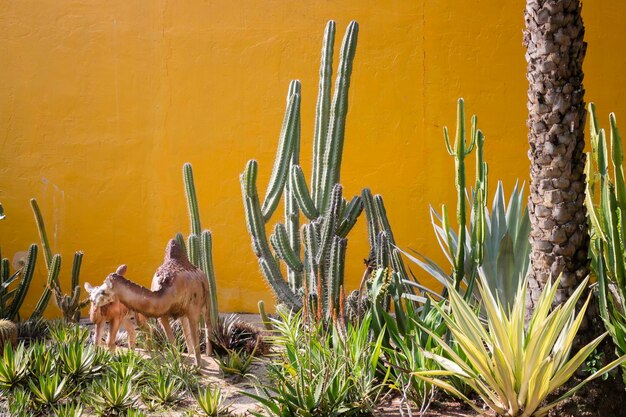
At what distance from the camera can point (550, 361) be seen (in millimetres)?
3818

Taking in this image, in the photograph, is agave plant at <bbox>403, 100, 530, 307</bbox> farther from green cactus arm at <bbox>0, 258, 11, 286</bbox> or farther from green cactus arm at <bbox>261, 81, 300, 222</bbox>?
green cactus arm at <bbox>0, 258, 11, 286</bbox>

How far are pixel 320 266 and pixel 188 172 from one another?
129 centimetres

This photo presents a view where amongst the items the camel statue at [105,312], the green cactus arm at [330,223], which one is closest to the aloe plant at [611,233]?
the green cactus arm at [330,223]

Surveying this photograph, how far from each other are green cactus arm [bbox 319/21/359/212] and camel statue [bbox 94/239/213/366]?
1.17 m

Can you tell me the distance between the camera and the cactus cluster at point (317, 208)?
18.4 feet

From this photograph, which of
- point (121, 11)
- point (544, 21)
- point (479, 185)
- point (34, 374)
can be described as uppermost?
point (121, 11)

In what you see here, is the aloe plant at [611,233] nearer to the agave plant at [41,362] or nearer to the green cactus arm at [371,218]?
the green cactus arm at [371,218]

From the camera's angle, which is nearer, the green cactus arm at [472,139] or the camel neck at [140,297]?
the green cactus arm at [472,139]

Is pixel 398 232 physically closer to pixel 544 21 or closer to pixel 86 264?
pixel 86 264

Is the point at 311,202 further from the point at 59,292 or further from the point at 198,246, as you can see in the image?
the point at 59,292

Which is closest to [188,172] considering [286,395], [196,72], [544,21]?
[196,72]

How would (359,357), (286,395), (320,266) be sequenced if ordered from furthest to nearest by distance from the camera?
(320,266)
(359,357)
(286,395)

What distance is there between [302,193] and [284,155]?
50 centimetres

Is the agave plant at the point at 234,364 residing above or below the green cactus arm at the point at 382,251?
below
